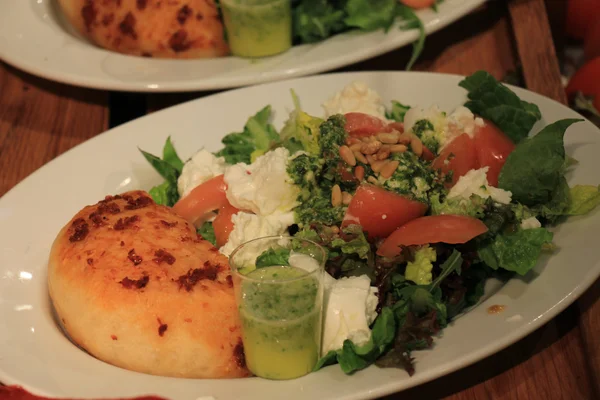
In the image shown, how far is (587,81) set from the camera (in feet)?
14.0

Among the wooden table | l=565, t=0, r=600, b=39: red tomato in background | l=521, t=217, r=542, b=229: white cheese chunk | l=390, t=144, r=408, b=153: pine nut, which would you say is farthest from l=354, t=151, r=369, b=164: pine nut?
l=565, t=0, r=600, b=39: red tomato in background

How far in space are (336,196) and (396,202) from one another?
0.82 ft

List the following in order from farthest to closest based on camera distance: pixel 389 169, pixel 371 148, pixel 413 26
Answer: pixel 413 26 → pixel 371 148 → pixel 389 169

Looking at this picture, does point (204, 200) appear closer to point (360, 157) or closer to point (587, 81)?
point (360, 157)

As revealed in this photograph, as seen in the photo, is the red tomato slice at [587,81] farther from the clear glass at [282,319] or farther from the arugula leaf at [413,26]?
the clear glass at [282,319]

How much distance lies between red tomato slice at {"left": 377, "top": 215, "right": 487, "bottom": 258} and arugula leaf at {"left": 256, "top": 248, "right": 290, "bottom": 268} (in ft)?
1.27

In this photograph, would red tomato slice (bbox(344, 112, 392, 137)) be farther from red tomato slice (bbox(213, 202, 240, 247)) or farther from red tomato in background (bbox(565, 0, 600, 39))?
red tomato in background (bbox(565, 0, 600, 39))

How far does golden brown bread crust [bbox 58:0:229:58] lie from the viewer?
4.22 m

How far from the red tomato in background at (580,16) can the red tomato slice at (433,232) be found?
2.89m

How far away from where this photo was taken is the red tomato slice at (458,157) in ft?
9.87

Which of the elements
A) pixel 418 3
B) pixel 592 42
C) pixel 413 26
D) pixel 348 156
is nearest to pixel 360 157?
pixel 348 156

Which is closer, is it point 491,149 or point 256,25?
point 491,149

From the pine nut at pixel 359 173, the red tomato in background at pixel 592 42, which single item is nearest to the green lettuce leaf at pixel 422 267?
the pine nut at pixel 359 173

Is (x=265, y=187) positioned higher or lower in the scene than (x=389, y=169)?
lower
